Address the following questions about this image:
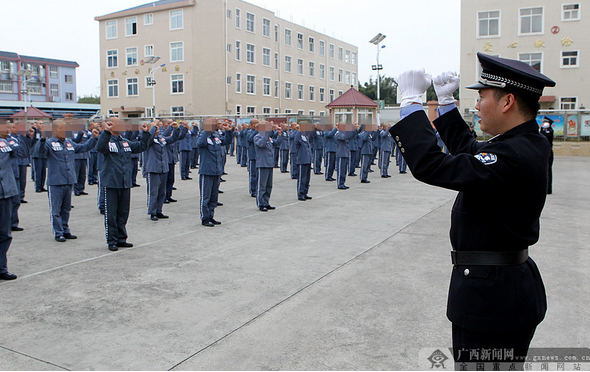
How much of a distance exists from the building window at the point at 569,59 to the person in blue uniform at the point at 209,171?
29458 mm

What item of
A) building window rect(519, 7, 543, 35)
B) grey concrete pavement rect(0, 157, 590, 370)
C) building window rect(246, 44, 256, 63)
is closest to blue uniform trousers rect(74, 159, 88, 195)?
grey concrete pavement rect(0, 157, 590, 370)

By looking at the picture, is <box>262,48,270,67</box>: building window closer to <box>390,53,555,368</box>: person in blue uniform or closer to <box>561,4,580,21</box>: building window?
<box>561,4,580,21</box>: building window

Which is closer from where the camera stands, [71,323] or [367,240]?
[71,323]

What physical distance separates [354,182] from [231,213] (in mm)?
6570

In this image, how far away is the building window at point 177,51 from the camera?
39219 mm

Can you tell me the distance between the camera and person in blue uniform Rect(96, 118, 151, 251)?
6.87 metres

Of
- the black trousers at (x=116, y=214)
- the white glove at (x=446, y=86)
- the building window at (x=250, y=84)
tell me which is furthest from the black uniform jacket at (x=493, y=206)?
the building window at (x=250, y=84)

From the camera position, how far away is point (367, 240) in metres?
7.25

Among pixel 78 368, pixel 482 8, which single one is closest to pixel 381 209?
pixel 78 368

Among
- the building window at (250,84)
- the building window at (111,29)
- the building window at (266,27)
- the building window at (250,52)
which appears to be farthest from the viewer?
the building window at (111,29)

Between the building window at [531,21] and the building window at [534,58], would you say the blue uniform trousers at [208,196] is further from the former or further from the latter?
the building window at [531,21]

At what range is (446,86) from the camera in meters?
2.61

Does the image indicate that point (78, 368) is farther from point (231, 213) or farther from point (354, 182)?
point (354, 182)

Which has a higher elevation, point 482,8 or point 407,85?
point 482,8
